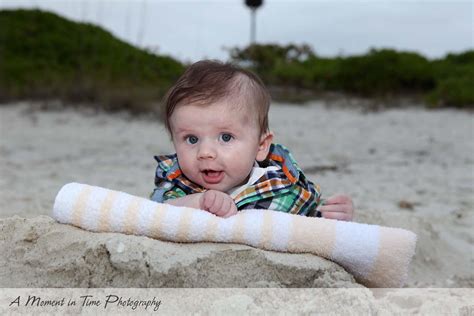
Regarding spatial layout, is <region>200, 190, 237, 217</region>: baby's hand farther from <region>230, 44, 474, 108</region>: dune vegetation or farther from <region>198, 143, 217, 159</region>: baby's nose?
<region>230, 44, 474, 108</region>: dune vegetation

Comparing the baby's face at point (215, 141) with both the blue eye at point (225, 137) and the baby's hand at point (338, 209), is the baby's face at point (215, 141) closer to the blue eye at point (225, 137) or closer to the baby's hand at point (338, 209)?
the blue eye at point (225, 137)

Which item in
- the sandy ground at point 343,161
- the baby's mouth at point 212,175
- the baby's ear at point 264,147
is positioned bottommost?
the sandy ground at point 343,161

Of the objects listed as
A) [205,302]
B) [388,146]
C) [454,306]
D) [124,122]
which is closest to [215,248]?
[205,302]

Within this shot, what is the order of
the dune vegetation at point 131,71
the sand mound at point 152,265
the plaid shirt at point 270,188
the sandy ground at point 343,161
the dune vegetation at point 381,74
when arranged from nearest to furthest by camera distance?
the sand mound at point 152,265 → the plaid shirt at point 270,188 → the sandy ground at point 343,161 → the dune vegetation at point 131,71 → the dune vegetation at point 381,74

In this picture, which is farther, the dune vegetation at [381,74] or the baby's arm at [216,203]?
the dune vegetation at [381,74]

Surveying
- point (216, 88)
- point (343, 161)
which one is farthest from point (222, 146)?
point (343, 161)

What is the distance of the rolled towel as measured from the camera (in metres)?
2.14

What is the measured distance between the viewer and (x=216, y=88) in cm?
235

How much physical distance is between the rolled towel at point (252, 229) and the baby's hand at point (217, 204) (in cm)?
5

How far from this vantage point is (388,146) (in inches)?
299

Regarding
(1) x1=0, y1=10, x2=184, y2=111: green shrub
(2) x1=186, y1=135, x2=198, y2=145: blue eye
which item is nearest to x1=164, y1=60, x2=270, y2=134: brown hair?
(2) x1=186, y1=135, x2=198, y2=145: blue eye

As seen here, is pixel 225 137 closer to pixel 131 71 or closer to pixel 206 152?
pixel 206 152

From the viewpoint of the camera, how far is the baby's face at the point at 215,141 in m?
2.34

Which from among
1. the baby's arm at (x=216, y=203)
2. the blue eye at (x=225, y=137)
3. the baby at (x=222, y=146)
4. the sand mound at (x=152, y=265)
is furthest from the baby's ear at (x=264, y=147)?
the sand mound at (x=152, y=265)
